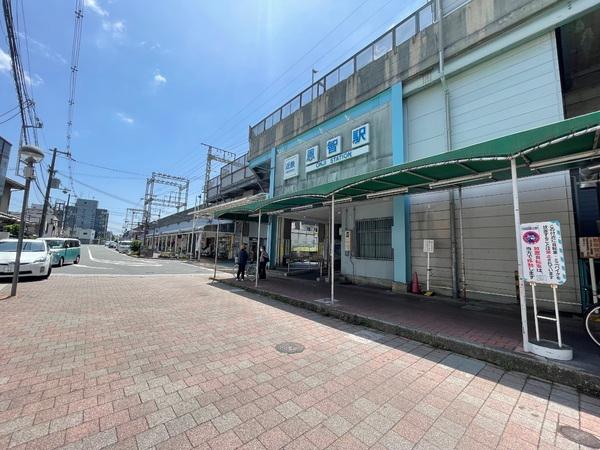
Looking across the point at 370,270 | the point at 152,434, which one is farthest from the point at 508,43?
the point at 152,434

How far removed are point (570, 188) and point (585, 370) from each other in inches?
193

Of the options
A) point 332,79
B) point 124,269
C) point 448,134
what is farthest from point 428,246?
point 124,269

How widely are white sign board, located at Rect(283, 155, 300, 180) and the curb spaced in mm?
9607

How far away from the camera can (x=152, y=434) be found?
238cm

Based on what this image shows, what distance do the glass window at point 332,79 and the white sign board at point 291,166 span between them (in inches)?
146

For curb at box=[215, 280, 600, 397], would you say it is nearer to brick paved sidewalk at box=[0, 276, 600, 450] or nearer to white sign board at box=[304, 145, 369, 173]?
brick paved sidewalk at box=[0, 276, 600, 450]

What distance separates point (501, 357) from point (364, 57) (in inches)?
457

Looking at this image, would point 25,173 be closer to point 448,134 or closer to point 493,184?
point 448,134

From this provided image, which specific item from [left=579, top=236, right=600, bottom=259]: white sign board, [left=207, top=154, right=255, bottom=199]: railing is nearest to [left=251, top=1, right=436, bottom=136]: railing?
[left=207, top=154, right=255, bottom=199]: railing

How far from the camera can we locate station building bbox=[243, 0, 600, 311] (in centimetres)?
673

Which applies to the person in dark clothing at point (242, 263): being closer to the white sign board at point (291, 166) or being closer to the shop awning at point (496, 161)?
the shop awning at point (496, 161)

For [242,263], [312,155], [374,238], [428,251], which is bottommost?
[242,263]

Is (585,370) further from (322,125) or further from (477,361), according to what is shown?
(322,125)

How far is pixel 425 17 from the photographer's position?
9.39 m
